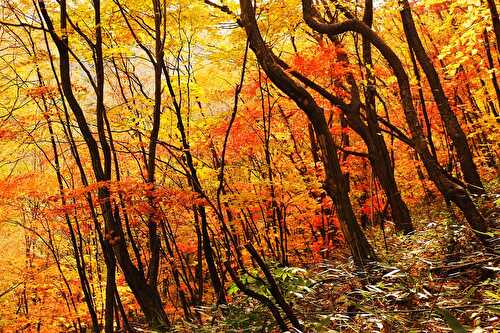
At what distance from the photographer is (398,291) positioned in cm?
390

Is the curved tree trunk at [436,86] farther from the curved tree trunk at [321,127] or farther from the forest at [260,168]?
the curved tree trunk at [321,127]

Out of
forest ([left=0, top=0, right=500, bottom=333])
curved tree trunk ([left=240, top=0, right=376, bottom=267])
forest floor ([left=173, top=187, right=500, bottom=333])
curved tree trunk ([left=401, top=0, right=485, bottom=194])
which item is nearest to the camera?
forest floor ([left=173, top=187, right=500, bottom=333])

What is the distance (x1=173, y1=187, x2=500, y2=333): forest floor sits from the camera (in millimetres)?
3367

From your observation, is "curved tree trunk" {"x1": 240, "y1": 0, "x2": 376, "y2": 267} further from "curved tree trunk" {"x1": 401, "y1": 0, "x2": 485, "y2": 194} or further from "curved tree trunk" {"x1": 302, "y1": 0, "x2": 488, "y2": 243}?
"curved tree trunk" {"x1": 401, "y1": 0, "x2": 485, "y2": 194}

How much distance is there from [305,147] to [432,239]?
11251 millimetres

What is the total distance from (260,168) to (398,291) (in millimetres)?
10281

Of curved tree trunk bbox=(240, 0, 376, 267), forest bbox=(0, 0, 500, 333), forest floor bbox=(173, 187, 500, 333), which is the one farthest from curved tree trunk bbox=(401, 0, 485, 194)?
curved tree trunk bbox=(240, 0, 376, 267)

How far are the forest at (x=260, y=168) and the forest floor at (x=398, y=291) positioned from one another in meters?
0.03

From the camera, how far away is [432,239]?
19.5ft

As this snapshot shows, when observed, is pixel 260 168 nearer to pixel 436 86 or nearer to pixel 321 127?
pixel 436 86

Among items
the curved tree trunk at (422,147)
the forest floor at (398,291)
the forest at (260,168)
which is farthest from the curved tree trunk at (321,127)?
the curved tree trunk at (422,147)

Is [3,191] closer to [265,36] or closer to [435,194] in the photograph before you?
[265,36]

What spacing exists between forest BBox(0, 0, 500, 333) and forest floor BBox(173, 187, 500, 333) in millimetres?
31

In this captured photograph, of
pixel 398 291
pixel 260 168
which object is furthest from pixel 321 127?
pixel 260 168
